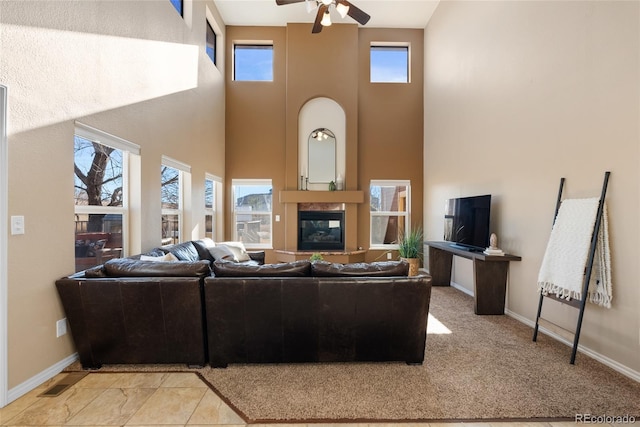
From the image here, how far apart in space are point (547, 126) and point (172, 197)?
464 cm

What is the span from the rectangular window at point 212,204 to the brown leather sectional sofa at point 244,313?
3.59m

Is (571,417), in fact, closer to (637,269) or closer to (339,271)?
(637,269)

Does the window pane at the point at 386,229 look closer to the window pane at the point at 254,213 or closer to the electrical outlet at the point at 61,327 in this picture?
the window pane at the point at 254,213

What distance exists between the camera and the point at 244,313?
2453 mm

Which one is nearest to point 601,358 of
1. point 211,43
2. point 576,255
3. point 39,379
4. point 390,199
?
point 576,255

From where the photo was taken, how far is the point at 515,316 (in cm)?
378

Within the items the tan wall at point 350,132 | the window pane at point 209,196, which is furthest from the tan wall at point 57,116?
the tan wall at point 350,132

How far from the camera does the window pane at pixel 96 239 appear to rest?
9.53 feet

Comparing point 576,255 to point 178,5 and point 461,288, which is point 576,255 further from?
point 178,5

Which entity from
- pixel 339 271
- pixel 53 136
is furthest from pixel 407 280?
pixel 53 136

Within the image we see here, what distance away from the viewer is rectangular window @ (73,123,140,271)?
9.45ft

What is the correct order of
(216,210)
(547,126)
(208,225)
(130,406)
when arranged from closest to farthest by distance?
(130,406)
(547,126)
(208,225)
(216,210)

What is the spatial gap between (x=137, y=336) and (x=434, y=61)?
6626 mm

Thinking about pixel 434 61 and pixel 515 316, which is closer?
pixel 515 316
